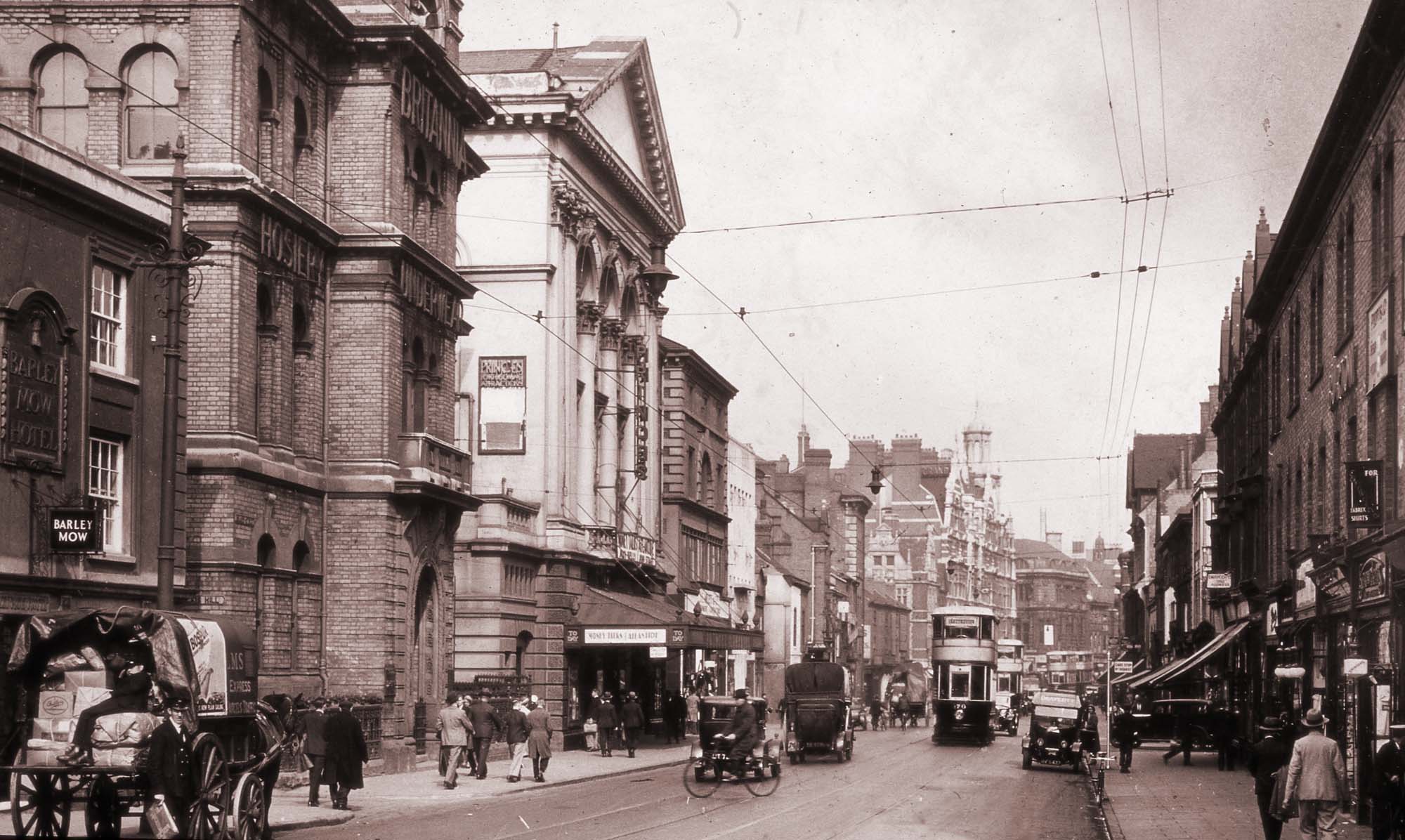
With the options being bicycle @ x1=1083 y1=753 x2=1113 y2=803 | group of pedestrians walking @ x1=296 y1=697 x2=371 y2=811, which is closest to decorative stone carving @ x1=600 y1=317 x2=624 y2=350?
bicycle @ x1=1083 y1=753 x2=1113 y2=803

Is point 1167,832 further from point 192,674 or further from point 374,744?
point 374,744

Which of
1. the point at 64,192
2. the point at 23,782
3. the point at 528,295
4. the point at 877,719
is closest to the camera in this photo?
the point at 23,782

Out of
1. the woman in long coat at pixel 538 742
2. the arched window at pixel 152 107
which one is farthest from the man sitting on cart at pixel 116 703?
the woman in long coat at pixel 538 742

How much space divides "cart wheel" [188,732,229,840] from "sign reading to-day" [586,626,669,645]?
3011 cm

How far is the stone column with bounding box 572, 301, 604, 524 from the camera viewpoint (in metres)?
51.2

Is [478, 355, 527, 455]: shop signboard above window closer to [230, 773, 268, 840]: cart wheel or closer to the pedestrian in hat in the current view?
[230, 773, 268, 840]: cart wheel

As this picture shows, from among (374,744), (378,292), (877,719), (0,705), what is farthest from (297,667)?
(877,719)

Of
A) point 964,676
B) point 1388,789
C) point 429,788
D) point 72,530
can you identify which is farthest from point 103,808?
point 964,676

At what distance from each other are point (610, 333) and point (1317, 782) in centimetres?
3788

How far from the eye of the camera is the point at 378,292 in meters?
35.2

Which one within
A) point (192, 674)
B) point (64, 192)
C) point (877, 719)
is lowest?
point (877, 719)

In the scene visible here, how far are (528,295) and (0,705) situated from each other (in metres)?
26.8

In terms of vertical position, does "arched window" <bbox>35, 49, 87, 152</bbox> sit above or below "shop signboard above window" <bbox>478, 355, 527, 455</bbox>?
above

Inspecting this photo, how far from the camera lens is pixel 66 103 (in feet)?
101
